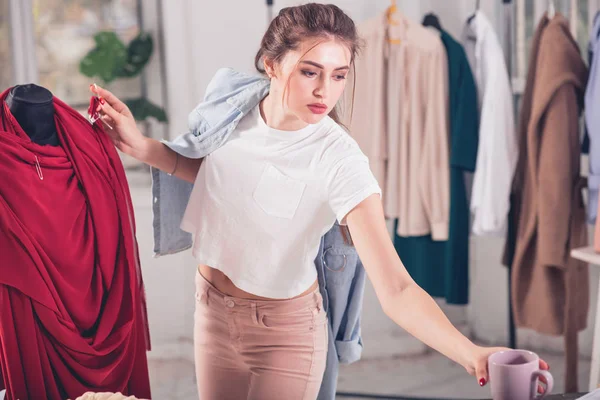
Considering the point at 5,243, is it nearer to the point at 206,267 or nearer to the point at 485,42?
the point at 206,267

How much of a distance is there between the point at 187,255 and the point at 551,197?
157cm

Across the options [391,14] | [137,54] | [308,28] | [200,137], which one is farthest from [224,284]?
[137,54]

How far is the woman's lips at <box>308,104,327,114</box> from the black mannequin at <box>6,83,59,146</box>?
48 centimetres

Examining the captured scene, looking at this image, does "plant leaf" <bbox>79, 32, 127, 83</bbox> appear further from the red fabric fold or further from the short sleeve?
the short sleeve

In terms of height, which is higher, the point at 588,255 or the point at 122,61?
the point at 122,61

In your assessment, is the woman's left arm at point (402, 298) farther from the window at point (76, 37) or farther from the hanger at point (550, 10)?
the window at point (76, 37)

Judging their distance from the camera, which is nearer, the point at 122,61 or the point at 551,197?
the point at 551,197

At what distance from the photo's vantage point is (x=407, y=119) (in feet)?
9.21

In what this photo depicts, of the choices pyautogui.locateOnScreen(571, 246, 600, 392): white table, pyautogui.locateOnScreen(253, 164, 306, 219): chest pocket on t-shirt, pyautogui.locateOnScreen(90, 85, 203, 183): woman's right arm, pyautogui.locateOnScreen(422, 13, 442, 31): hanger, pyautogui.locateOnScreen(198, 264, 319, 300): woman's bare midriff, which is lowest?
pyautogui.locateOnScreen(571, 246, 600, 392): white table

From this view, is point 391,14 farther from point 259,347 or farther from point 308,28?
point 259,347

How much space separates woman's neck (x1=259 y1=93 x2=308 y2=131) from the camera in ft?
5.03

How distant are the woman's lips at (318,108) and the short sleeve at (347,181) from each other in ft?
0.37

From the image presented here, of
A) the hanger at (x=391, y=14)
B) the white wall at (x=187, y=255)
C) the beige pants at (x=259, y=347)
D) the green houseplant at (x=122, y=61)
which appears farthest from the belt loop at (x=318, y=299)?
the green houseplant at (x=122, y=61)

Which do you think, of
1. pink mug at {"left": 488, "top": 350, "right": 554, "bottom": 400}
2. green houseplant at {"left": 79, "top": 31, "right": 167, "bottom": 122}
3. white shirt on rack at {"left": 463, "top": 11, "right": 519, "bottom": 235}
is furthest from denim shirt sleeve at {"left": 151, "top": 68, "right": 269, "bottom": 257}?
green houseplant at {"left": 79, "top": 31, "right": 167, "bottom": 122}
